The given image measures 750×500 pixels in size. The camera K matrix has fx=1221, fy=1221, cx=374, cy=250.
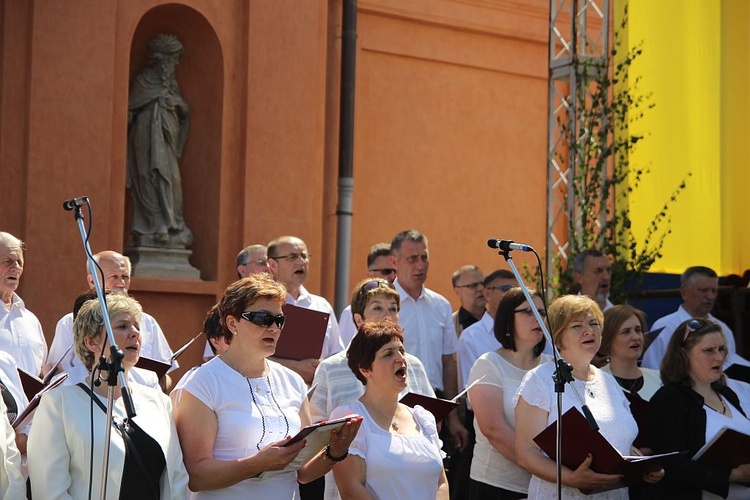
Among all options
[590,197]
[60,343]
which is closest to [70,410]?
[60,343]

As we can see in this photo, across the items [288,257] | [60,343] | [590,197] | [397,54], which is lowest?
[60,343]

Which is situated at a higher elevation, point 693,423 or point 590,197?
point 590,197

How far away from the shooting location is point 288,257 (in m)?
7.79

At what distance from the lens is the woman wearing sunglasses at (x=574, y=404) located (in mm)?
5793

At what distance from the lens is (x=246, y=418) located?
16.3 feet

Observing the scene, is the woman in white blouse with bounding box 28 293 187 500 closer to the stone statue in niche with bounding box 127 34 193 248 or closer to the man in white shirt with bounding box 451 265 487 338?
the man in white shirt with bounding box 451 265 487 338

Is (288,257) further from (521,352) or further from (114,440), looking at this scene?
(114,440)

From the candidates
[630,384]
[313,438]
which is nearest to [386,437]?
[313,438]

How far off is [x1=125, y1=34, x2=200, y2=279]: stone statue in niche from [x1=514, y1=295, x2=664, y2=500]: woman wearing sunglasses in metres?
5.02

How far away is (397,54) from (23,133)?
3967 millimetres

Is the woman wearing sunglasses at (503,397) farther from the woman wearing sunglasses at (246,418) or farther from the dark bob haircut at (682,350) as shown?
the woman wearing sunglasses at (246,418)

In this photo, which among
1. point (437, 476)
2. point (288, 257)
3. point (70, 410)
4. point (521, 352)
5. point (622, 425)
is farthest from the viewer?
point (288, 257)

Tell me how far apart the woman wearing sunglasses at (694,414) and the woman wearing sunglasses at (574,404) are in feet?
0.94

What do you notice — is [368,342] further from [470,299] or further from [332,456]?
[470,299]
